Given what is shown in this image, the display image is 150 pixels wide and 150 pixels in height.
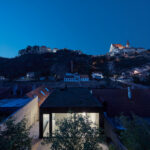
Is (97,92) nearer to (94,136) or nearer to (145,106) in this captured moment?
(145,106)

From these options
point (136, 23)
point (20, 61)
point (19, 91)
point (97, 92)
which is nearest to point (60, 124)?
point (97, 92)

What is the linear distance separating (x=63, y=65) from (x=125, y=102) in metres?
54.9

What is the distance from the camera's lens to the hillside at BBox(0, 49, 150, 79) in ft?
182

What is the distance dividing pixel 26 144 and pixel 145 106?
25.6ft

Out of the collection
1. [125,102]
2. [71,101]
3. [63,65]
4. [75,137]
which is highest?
[63,65]

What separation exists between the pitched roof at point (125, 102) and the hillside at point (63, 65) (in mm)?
45920

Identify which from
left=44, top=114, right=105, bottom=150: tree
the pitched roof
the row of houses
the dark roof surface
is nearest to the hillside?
the dark roof surface

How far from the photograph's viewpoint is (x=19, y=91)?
42.4 ft

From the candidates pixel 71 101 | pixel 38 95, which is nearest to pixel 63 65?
pixel 38 95

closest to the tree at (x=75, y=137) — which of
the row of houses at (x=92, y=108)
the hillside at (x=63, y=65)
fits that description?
the row of houses at (x=92, y=108)

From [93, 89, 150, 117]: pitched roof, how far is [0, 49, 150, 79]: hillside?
151 ft

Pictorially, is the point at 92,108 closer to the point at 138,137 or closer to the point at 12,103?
the point at 138,137

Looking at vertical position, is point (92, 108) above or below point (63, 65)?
below

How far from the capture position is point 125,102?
7191 millimetres
